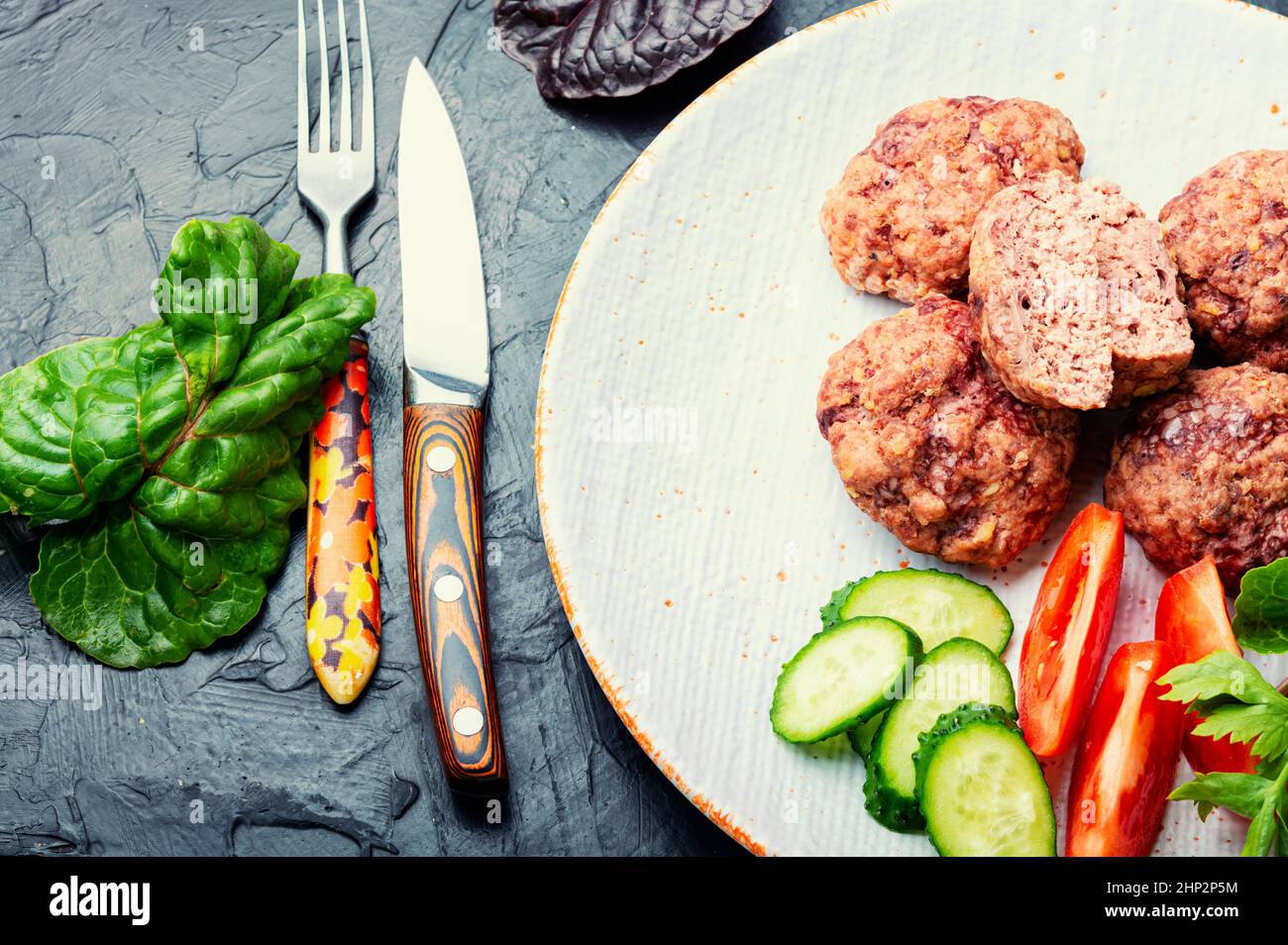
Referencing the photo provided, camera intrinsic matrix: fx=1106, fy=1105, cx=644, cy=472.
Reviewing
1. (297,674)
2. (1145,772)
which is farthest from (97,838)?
(1145,772)

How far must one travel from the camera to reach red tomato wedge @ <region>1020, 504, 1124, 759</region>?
3260 millimetres

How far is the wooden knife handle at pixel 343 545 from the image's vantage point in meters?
3.80

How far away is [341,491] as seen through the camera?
3867mm

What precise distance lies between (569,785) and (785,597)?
3.26 ft

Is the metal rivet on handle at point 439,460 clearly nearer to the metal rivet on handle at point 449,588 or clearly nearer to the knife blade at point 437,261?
the knife blade at point 437,261

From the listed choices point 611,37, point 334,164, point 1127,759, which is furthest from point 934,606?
point 334,164

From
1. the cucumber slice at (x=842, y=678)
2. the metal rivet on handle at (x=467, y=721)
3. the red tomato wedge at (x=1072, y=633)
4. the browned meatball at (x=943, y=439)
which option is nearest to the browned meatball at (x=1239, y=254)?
the browned meatball at (x=943, y=439)

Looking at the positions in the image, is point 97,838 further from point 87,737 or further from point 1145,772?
point 1145,772

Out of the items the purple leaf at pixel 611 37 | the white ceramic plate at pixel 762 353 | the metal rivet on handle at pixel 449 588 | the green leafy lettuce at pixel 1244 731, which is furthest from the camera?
the purple leaf at pixel 611 37

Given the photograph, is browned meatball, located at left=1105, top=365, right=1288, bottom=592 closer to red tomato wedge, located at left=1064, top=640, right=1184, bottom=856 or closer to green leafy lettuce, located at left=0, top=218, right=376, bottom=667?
red tomato wedge, located at left=1064, top=640, right=1184, bottom=856

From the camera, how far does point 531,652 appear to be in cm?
389

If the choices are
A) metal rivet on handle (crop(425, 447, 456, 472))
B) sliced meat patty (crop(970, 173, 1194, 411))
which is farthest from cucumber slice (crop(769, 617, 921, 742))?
metal rivet on handle (crop(425, 447, 456, 472))

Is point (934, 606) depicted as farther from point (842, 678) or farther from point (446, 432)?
point (446, 432)
